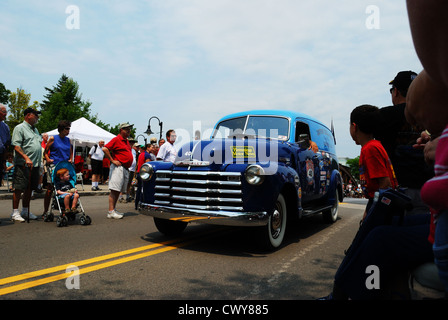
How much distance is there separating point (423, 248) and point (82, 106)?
52.9m

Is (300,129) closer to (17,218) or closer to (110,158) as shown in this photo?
(110,158)

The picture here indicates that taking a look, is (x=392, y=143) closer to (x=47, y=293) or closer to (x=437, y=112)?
(x=437, y=112)

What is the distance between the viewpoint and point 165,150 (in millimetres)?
9141

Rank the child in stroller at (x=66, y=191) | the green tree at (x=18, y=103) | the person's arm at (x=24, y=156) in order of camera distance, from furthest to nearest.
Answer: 1. the green tree at (x=18, y=103)
2. the person's arm at (x=24, y=156)
3. the child in stroller at (x=66, y=191)

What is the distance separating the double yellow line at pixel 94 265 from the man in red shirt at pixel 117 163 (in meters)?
2.60

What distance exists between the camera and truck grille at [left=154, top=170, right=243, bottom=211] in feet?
13.8

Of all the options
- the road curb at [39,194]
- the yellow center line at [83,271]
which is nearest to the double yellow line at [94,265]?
the yellow center line at [83,271]

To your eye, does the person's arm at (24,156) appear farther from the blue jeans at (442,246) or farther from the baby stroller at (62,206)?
the blue jeans at (442,246)

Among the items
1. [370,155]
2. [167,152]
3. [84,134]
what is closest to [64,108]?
[84,134]

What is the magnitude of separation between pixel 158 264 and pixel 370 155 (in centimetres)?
257

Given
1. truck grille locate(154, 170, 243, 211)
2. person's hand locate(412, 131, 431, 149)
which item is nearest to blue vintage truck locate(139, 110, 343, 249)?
truck grille locate(154, 170, 243, 211)

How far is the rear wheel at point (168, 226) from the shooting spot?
5.24 metres

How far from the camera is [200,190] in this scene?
4.33 meters

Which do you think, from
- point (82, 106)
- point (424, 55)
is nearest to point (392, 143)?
point (424, 55)
